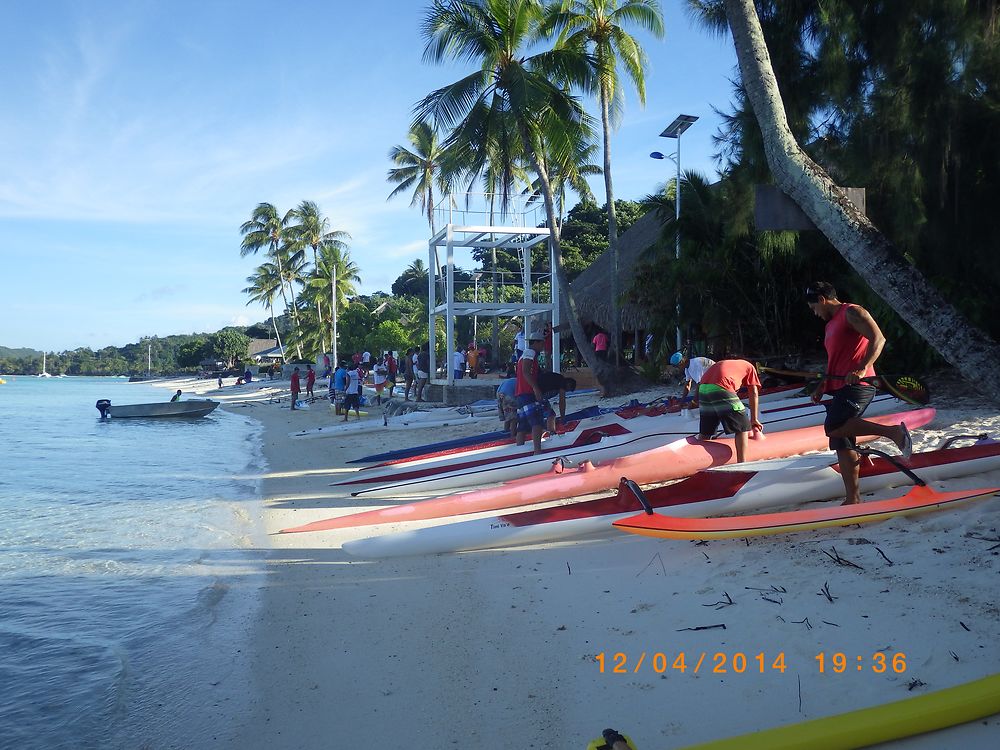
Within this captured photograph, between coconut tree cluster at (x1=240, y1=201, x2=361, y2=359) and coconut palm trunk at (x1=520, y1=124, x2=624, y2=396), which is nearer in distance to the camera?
coconut palm trunk at (x1=520, y1=124, x2=624, y2=396)

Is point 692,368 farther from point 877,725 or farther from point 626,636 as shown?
point 877,725

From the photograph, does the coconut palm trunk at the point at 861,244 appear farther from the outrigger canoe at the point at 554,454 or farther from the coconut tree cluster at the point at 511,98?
the coconut tree cluster at the point at 511,98

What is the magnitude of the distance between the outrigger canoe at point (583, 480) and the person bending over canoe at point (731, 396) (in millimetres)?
436

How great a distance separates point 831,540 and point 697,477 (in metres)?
1.21

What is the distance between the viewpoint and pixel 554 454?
7.56 m

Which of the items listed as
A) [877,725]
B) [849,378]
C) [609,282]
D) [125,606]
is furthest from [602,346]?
[877,725]

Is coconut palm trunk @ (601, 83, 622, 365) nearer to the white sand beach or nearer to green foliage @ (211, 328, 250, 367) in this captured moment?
A: the white sand beach

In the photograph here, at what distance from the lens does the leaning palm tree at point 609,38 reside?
1529 cm

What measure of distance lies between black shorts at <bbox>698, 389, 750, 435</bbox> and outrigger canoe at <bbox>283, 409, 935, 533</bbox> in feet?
1.56

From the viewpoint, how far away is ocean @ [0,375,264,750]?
3.19m

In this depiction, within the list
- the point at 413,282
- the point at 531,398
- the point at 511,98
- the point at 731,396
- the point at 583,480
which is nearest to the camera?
the point at 731,396

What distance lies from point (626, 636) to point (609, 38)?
15.5m

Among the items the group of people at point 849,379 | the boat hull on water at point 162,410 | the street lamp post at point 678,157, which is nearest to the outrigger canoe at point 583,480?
the group of people at point 849,379

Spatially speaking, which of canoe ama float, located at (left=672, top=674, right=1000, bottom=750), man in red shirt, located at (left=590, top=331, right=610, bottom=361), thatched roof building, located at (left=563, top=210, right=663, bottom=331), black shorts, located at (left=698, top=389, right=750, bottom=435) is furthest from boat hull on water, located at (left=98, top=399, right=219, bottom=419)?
canoe ama float, located at (left=672, top=674, right=1000, bottom=750)
